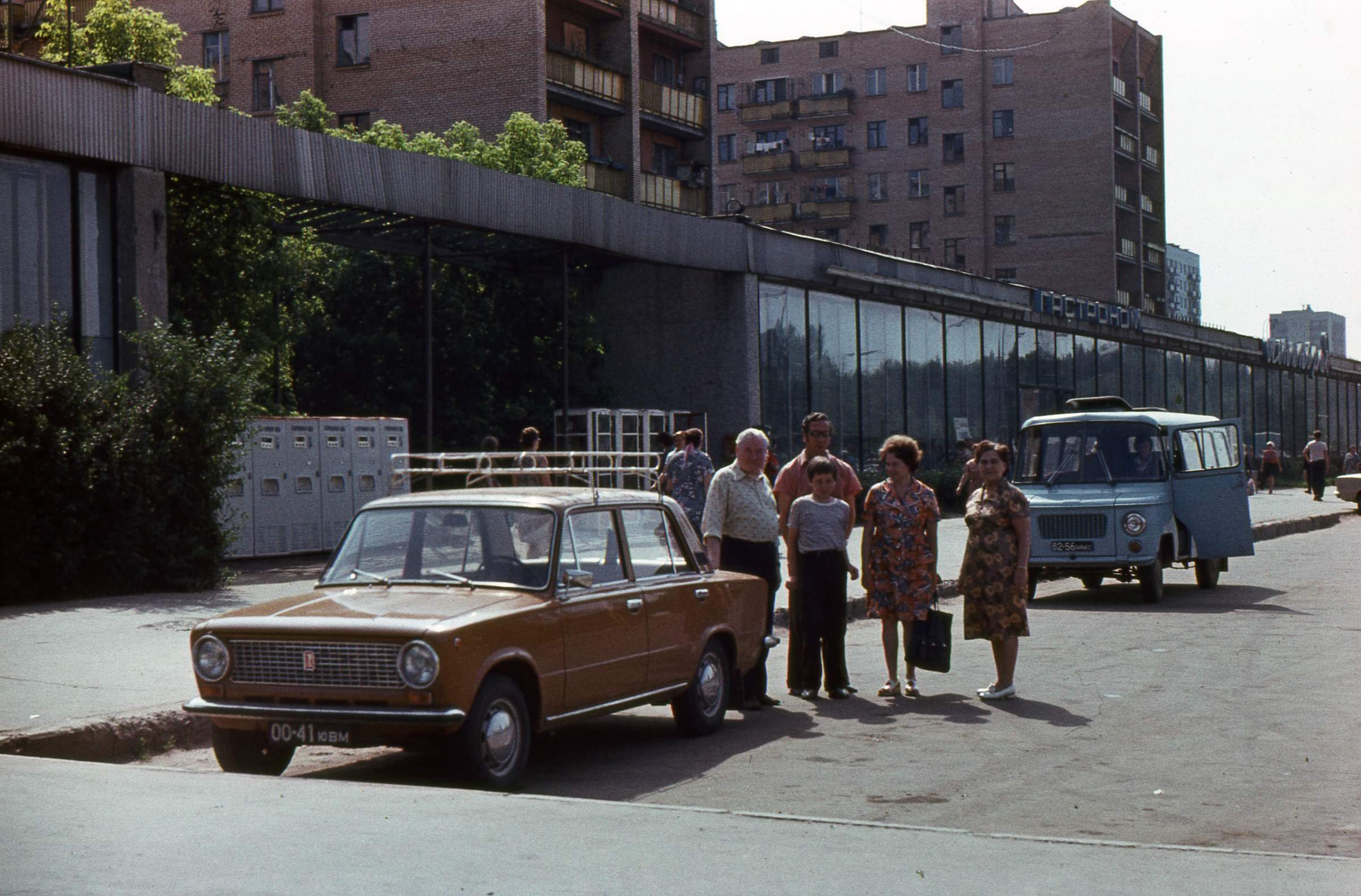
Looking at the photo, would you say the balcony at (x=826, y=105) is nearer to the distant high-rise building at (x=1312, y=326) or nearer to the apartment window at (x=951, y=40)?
the apartment window at (x=951, y=40)

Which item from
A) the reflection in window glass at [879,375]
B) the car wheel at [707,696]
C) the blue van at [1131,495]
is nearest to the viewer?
the car wheel at [707,696]

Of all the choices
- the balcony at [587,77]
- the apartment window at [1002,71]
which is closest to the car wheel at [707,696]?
the balcony at [587,77]

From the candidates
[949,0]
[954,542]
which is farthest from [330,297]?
[949,0]

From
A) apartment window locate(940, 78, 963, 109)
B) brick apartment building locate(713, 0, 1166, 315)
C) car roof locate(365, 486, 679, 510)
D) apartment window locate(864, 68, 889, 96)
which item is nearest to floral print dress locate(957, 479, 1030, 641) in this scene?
car roof locate(365, 486, 679, 510)

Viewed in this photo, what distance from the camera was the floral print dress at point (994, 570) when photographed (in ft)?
36.2

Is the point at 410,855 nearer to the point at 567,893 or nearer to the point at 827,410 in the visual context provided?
the point at 567,893

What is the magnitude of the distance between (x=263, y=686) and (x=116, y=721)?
2.01m

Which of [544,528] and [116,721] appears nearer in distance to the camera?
[544,528]

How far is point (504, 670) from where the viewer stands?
789cm

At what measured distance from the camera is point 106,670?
11.3 metres

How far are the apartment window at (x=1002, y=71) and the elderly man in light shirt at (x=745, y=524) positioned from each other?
2897 inches

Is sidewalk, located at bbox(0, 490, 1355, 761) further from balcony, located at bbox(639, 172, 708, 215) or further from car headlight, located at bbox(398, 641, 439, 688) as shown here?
balcony, located at bbox(639, 172, 708, 215)

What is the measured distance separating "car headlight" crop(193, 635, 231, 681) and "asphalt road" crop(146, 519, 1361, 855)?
50cm

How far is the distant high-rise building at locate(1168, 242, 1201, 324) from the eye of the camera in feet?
494
